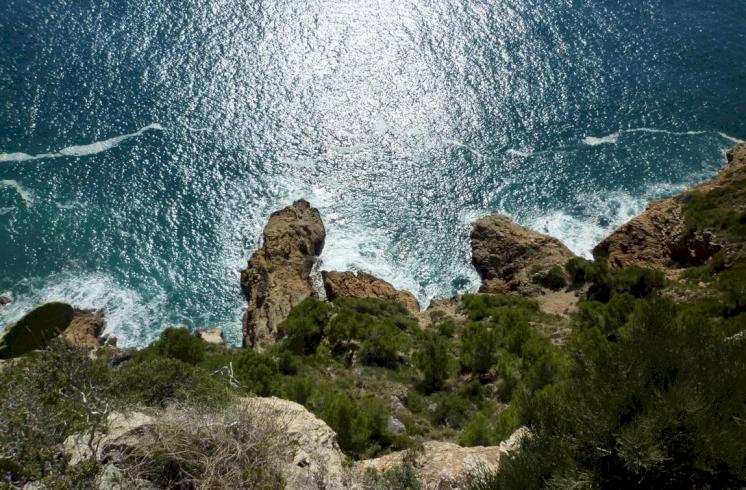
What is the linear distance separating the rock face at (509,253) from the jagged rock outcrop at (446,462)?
28790 mm

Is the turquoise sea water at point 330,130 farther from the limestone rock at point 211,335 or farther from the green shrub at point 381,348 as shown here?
the green shrub at point 381,348

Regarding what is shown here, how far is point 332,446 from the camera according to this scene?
1391 centimetres

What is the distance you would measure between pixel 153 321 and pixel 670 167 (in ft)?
145

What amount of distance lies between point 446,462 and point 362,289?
102 ft

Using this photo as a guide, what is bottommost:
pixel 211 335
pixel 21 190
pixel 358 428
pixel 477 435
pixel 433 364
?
pixel 211 335

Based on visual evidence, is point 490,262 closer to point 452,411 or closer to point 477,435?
point 452,411

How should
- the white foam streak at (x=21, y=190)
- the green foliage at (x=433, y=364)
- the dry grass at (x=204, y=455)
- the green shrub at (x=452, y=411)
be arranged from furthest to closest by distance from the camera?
the white foam streak at (x=21, y=190), the green foliage at (x=433, y=364), the green shrub at (x=452, y=411), the dry grass at (x=204, y=455)

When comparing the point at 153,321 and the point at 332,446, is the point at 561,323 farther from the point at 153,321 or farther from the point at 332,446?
the point at 153,321

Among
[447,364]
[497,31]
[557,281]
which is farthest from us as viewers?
[497,31]

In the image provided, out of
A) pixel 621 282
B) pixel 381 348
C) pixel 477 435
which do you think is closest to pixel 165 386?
pixel 477 435

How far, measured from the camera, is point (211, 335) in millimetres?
43438

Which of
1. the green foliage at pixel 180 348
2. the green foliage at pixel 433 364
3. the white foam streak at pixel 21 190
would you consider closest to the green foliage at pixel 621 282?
the green foliage at pixel 433 364

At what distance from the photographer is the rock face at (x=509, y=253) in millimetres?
45531

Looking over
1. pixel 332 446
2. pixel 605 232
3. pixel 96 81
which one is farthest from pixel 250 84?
pixel 332 446
